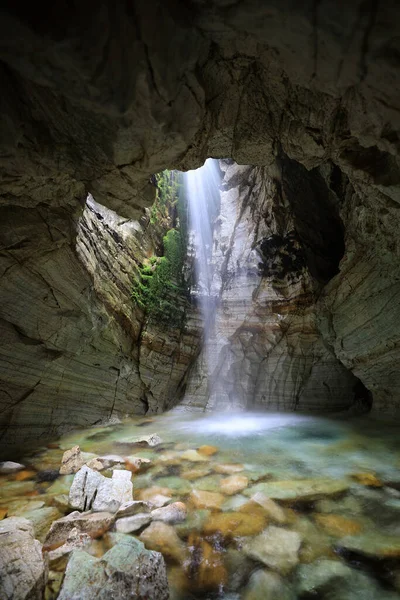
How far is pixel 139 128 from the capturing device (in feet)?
8.23

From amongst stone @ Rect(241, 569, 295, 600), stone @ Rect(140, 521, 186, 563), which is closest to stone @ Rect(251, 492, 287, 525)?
stone @ Rect(241, 569, 295, 600)

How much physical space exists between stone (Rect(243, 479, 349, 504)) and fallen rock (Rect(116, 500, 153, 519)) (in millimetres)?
1331

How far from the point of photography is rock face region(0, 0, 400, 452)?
191cm

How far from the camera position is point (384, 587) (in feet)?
7.64

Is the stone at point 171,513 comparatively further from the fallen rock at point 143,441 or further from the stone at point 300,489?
the fallen rock at point 143,441

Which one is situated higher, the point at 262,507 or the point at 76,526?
the point at 262,507

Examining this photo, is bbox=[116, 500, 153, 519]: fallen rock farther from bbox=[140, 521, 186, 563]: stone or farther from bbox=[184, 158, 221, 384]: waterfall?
bbox=[184, 158, 221, 384]: waterfall

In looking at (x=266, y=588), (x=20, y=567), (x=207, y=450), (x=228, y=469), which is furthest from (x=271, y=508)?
(x=20, y=567)

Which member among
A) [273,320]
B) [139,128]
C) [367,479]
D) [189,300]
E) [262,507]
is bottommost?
[262,507]

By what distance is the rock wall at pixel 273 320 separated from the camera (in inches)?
396

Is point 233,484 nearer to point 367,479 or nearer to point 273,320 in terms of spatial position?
point 367,479

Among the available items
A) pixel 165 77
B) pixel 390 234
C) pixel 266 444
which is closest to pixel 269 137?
pixel 165 77

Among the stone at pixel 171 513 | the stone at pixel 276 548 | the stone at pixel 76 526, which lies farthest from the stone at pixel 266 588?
the stone at pixel 76 526

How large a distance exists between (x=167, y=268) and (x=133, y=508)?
327 inches
